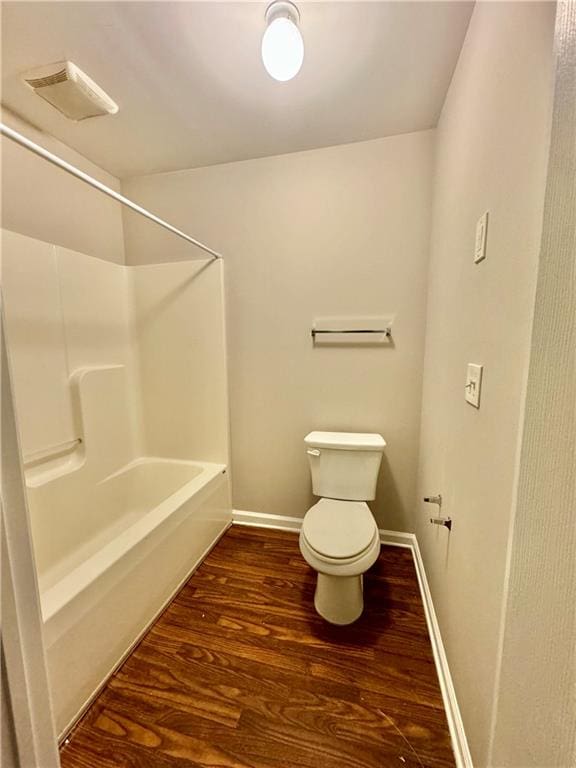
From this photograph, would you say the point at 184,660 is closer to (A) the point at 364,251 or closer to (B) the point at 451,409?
(B) the point at 451,409

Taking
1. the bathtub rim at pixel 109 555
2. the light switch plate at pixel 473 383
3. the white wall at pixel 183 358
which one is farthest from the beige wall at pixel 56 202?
the light switch plate at pixel 473 383

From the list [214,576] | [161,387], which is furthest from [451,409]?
[161,387]

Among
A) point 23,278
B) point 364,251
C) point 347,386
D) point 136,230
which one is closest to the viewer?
point 23,278

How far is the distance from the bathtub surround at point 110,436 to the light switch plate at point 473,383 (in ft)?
4.49

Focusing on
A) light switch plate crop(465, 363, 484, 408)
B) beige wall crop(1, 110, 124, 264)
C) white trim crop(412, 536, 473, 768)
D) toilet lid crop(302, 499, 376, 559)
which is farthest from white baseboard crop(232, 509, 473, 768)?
beige wall crop(1, 110, 124, 264)

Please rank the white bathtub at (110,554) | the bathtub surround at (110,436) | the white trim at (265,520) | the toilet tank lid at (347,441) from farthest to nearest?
the white trim at (265,520)
the toilet tank lid at (347,441)
the bathtub surround at (110,436)
the white bathtub at (110,554)

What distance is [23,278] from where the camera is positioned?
1.38 meters

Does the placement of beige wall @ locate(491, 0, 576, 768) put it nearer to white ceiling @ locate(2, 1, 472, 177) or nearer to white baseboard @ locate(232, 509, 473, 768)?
white baseboard @ locate(232, 509, 473, 768)

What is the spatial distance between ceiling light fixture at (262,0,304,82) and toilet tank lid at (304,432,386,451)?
155 centimetres

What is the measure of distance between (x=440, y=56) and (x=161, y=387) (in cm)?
219

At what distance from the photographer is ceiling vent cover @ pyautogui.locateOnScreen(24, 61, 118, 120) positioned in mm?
1162

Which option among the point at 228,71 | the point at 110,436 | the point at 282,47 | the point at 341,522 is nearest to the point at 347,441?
the point at 341,522

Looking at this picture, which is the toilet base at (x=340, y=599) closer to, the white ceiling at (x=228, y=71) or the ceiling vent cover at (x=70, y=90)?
the white ceiling at (x=228, y=71)

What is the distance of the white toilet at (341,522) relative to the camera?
1247mm
